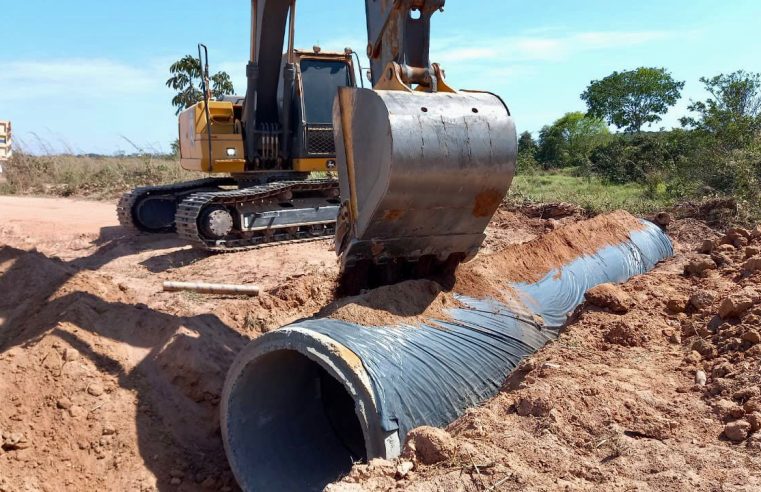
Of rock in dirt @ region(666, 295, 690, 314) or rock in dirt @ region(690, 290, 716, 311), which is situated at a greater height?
rock in dirt @ region(690, 290, 716, 311)

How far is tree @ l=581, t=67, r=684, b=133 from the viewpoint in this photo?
1676 inches

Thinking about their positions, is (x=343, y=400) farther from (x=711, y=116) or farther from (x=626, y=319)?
(x=711, y=116)

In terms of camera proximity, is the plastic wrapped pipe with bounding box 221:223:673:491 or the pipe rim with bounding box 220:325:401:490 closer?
the pipe rim with bounding box 220:325:401:490

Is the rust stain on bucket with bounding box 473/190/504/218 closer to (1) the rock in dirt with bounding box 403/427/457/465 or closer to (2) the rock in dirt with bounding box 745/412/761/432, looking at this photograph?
(1) the rock in dirt with bounding box 403/427/457/465

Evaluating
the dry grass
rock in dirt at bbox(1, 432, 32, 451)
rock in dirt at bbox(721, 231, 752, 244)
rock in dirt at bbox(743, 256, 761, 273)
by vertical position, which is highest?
the dry grass

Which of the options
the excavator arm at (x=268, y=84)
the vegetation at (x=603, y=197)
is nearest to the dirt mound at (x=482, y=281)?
the excavator arm at (x=268, y=84)

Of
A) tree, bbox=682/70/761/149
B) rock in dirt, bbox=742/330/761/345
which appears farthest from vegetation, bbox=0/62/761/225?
rock in dirt, bbox=742/330/761/345

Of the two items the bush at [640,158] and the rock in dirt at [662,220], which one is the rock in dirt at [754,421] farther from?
the bush at [640,158]

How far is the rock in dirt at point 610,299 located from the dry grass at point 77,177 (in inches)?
624

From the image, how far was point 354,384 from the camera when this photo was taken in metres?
3.19

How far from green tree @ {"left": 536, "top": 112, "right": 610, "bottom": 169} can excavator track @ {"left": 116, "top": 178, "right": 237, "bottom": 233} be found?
24.6 meters

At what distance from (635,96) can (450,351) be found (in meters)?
43.9

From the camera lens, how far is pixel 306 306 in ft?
20.5

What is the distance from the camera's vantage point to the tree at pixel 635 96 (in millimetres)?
42562
